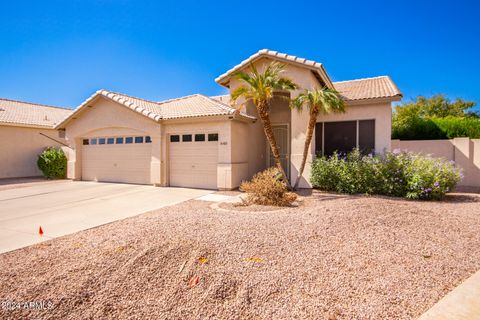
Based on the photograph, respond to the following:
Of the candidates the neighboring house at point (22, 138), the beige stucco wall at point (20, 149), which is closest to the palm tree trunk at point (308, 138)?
the neighboring house at point (22, 138)

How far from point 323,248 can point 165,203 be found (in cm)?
654

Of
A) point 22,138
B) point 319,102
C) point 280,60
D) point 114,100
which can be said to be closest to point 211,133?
point 280,60

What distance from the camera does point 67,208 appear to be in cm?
909

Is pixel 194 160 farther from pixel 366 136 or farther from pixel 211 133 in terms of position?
pixel 366 136

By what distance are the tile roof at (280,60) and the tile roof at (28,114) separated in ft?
50.8

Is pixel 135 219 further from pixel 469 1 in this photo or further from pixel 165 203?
pixel 469 1

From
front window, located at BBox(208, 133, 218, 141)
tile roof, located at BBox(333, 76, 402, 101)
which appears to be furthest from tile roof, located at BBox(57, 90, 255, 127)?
tile roof, located at BBox(333, 76, 402, 101)

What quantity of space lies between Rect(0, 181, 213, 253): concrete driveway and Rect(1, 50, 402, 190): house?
1.71 metres

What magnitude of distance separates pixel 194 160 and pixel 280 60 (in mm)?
6510

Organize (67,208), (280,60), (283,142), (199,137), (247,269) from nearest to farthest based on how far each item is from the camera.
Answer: (247,269) < (67,208) < (280,60) < (199,137) < (283,142)

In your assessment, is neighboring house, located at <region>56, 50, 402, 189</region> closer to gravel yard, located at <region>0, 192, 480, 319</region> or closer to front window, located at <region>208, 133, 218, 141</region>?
front window, located at <region>208, 133, 218, 141</region>

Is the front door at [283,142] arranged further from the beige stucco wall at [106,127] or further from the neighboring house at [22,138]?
the neighboring house at [22,138]

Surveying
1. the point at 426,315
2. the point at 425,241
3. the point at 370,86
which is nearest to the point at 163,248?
the point at 426,315

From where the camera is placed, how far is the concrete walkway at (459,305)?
3064mm
